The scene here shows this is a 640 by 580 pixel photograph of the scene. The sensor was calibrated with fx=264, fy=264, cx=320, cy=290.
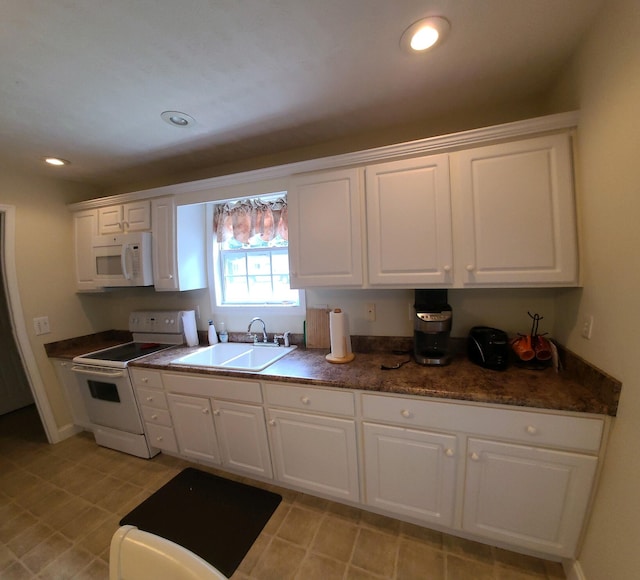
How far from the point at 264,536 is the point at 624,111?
2.66 m

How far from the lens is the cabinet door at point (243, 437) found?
178 cm

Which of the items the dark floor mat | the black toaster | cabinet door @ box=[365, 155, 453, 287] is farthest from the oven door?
the black toaster

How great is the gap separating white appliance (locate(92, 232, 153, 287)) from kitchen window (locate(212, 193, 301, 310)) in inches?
22.4

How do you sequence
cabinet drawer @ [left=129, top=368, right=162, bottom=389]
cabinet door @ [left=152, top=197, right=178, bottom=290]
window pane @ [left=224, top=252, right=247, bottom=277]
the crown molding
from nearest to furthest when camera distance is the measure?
1. the crown molding
2. cabinet drawer @ [left=129, top=368, right=162, bottom=389]
3. cabinet door @ [left=152, top=197, right=178, bottom=290]
4. window pane @ [left=224, top=252, right=247, bottom=277]

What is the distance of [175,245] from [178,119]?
0.99 meters

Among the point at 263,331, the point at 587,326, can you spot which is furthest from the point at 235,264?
the point at 587,326

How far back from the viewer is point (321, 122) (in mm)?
1772

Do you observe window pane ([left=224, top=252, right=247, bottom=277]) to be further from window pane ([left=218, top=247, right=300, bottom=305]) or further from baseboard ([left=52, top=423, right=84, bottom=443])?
baseboard ([left=52, top=423, right=84, bottom=443])

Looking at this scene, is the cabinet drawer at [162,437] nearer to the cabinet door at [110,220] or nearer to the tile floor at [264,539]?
the tile floor at [264,539]

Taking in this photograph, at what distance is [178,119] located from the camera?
1.69 meters

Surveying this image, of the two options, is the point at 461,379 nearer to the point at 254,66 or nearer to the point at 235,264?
the point at 254,66

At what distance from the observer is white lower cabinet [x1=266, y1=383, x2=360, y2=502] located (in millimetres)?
1557

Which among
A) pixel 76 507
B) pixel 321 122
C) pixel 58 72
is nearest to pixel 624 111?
pixel 321 122

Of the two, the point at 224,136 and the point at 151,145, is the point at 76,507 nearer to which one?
the point at 151,145
